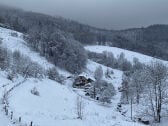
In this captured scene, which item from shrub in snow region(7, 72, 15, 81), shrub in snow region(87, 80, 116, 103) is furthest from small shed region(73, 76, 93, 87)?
shrub in snow region(7, 72, 15, 81)

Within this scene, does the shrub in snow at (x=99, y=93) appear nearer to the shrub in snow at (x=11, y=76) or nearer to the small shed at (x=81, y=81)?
the small shed at (x=81, y=81)

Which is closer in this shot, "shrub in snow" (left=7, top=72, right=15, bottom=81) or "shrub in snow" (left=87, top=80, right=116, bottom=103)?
"shrub in snow" (left=7, top=72, right=15, bottom=81)

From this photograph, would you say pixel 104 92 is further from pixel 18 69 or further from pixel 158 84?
pixel 158 84

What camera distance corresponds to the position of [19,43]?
144 metres

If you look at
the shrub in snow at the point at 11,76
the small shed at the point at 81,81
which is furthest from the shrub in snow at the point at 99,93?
the shrub in snow at the point at 11,76

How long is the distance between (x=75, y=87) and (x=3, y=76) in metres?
51.0

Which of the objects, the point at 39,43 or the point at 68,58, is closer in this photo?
the point at 68,58

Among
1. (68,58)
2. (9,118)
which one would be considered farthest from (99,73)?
(9,118)

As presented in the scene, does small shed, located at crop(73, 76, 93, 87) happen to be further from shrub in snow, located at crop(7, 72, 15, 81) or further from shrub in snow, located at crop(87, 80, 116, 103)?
shrub in snow, located at crop(7, 72, 15, 81)

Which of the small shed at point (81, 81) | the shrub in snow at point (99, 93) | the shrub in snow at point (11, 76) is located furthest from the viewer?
the small shed at point (81, 81)

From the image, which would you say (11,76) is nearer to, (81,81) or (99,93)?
(99,93)

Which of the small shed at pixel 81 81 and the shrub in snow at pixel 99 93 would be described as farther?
the small shed at pixel 81 81

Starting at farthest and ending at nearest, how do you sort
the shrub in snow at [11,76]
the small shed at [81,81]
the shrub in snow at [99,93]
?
the small shed at [81,81]
the shrub in snow at [99,93]
the shrub in snow at [11,76]

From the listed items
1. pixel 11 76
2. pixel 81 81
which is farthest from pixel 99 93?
pixel 11 76
